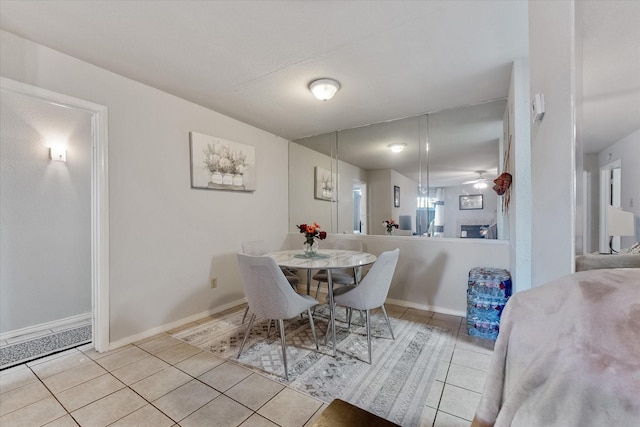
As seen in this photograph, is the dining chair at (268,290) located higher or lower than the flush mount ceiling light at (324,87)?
lower

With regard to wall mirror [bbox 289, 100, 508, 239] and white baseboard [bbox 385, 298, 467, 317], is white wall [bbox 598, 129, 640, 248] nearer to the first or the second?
wall mirror [bbox 289, 100, 508, 239]

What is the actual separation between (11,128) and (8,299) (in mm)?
1616

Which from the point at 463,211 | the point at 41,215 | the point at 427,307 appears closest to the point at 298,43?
the point at 463,211

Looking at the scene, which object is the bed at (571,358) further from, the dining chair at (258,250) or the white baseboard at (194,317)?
the white baseboard at (194,317)

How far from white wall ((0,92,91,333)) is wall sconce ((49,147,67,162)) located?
0.04 metres

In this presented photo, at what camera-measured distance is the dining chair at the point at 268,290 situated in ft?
6.15

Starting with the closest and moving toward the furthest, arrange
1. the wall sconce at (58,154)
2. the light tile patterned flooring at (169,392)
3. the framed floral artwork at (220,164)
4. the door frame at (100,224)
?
the light tile patterned flooring at (169,392), the door frame at (100,224), the wall sconce at (58,154), the framed floral artwork at (220,164)

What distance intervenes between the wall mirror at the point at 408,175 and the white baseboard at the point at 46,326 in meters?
2.73

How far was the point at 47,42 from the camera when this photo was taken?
192 cm

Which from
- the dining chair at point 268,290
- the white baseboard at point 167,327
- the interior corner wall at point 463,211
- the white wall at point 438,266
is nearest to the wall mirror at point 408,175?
the interior corner wall at point 463,211

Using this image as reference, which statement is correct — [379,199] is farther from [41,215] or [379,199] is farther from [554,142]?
[41,215]

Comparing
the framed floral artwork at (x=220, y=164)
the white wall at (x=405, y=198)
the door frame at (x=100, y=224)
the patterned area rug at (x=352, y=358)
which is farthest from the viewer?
the white wall at (x=405, y=198)

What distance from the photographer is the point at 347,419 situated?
3.00 feet

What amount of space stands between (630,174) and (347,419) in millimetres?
1052
